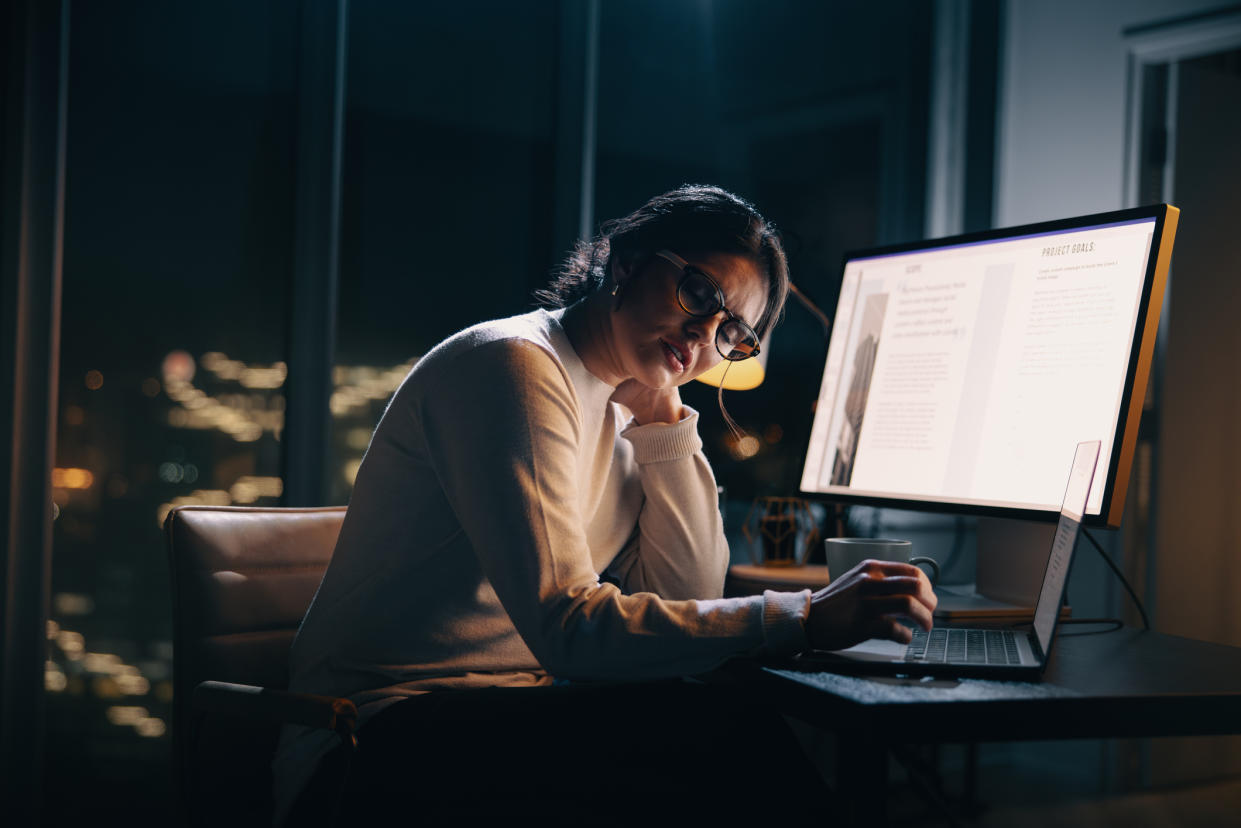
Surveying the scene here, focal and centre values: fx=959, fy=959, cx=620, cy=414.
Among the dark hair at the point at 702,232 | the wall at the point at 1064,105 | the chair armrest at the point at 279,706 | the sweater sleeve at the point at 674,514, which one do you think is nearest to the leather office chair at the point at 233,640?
the chair armrest at the point at 279,706

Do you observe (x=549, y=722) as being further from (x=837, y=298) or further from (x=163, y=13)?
(x=163, y=13)

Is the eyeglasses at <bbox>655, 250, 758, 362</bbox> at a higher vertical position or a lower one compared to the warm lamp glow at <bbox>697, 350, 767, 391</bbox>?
higher

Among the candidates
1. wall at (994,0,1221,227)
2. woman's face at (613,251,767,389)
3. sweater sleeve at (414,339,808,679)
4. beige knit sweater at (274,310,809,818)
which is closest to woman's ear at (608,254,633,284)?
woman's face at (613,251,767,389)

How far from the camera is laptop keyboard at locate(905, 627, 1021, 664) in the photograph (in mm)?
924

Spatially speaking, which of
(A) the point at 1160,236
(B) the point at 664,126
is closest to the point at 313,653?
(A) the point at 1160,236

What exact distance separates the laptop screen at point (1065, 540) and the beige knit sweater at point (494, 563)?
240mm

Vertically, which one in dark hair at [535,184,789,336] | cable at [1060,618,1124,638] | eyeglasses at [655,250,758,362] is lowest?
cable at [1060,618,1124,638]

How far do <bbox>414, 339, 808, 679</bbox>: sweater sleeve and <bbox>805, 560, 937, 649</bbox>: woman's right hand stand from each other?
0.03 metres

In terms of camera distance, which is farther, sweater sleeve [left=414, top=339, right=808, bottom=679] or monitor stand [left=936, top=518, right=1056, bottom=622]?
monitor stand [left=936, top=518, right=1056, bottom=622]

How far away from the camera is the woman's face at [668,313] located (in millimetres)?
1204

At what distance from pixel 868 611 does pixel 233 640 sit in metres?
0.80

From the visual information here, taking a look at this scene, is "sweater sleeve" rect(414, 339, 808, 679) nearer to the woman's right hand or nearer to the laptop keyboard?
the woman's right hand

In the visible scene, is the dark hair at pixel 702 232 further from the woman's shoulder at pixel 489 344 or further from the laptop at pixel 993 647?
the laptop at pixel 993 647

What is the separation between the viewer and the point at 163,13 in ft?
7.20
